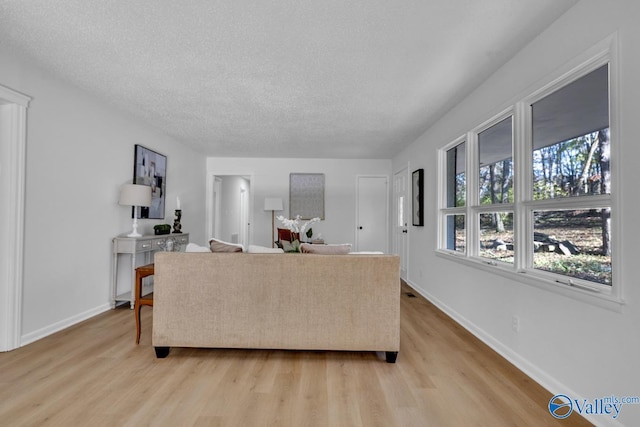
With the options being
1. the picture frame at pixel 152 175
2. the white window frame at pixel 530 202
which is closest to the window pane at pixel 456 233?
the white window frame at pixel 530 202

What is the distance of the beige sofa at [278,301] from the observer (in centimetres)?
231

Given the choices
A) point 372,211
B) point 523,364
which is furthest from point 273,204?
point 523,364

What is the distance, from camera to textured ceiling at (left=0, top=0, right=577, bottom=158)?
1958mm

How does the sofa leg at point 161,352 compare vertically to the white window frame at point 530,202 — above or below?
below

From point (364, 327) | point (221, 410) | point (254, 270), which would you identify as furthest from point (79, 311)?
point (364, 327)

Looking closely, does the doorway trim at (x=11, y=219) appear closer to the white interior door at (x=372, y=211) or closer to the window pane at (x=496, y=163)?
the window pane at (x=496, y=163)

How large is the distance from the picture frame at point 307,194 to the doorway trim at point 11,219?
446cm

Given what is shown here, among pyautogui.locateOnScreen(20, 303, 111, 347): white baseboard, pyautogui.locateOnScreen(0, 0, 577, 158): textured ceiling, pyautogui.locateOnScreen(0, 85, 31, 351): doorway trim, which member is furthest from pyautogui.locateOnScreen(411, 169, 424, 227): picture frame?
pyautogui.locateOnScreen(0, 85, 31, 351): doorway trim

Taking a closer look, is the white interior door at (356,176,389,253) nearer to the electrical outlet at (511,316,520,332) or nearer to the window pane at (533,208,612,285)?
the electrical outlet at (511,316,520,332)

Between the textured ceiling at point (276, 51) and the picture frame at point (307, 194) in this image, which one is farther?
the picture frame at point (307, 194)

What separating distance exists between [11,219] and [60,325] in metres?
1.07

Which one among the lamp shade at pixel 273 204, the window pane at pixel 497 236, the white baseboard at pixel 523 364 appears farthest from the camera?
the lamp shade at pixel 273 204

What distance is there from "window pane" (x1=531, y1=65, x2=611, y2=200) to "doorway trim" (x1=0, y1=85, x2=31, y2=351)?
3.96 m

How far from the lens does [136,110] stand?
12.5 ft
